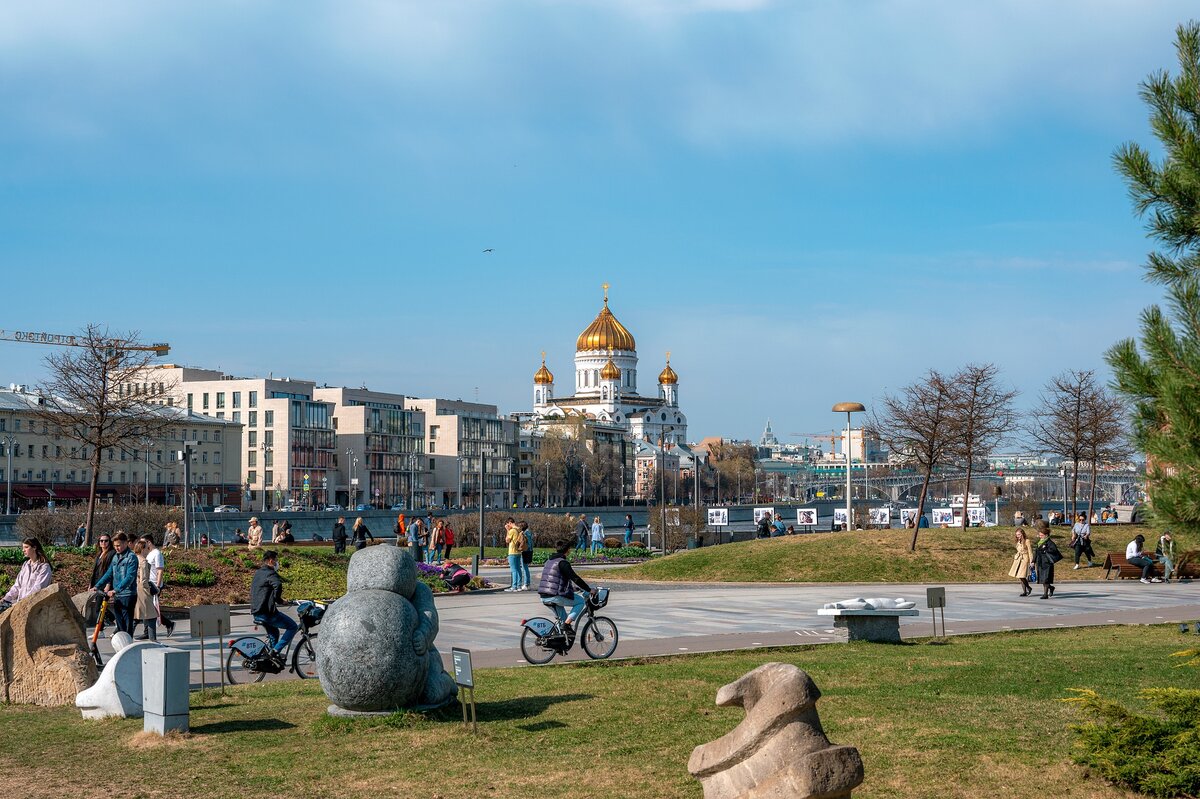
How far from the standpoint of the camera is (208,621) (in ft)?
46.2

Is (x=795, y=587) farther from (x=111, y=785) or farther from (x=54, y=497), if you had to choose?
(x=54, y=497)

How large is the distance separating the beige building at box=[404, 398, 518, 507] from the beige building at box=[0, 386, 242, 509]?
31.4m

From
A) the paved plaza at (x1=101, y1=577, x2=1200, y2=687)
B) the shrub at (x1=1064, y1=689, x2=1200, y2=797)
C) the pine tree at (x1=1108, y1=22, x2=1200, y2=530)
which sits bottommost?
the paved plaza at (x1=101, y1=577, x2=1200, y2=687)

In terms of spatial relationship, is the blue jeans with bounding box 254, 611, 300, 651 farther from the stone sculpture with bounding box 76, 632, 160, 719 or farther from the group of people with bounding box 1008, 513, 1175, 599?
the group of people with bounding box 1008, 513, 1175, 599

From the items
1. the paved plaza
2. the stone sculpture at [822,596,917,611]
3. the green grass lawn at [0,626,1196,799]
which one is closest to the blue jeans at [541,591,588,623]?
the paved plaza

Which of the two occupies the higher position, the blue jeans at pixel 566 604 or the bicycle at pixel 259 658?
the blue jeans at pixel 566 604

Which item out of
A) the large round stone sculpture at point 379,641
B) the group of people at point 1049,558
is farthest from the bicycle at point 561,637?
the group of people at point 1049,558

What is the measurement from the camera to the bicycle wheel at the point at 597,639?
17359 millimetres

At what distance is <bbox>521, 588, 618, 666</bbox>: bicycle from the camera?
1703cm

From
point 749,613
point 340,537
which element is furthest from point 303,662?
point 340,537

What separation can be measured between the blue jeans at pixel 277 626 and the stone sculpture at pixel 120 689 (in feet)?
9.72

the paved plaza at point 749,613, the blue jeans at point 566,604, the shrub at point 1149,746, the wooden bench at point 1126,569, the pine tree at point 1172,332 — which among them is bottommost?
the paved plaza at point 749,613

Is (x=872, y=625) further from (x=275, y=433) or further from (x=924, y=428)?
(x=275, y=433)

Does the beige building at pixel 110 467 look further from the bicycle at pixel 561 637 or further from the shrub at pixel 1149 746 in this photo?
the shrub at pixel 1149 746
